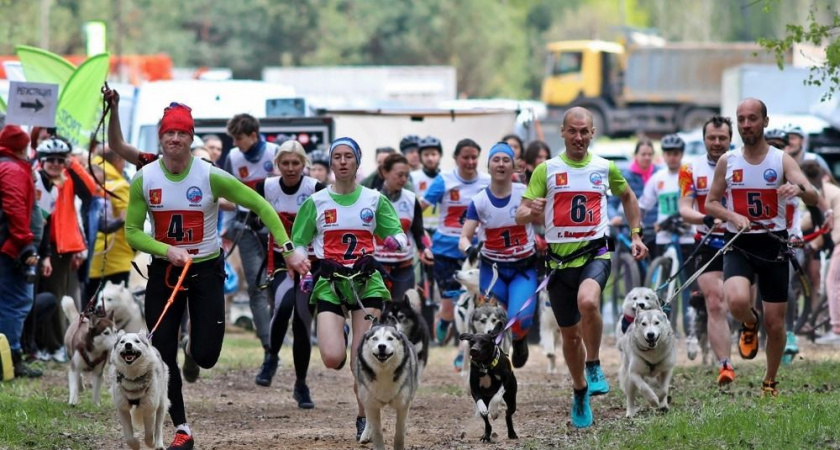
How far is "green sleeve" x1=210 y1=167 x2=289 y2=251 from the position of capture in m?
8.97

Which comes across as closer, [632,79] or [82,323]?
[82,323]

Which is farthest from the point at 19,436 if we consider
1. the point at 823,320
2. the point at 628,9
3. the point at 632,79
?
the point at 628,9

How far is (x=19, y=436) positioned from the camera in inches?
366

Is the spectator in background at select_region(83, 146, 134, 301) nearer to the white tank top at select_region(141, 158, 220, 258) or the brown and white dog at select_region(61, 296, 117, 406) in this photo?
the brown and white dog at select_region(61, 296, 117, 406)

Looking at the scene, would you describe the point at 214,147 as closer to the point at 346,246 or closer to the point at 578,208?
the point at 346,246

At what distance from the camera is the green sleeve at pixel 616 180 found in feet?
32.0

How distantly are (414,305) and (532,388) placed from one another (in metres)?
2.20

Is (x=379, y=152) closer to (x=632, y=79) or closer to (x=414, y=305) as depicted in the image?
(x=414, y=305)

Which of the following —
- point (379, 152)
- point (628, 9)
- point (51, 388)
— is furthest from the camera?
A: point (628, 9)

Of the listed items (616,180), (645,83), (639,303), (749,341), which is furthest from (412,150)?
(645,83)

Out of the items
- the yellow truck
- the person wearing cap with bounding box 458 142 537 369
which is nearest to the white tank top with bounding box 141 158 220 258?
the person wearing cap with bounding box 458 142 537 369

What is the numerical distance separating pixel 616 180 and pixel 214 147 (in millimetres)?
7137

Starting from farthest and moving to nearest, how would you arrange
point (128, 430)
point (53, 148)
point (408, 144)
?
point (408, 144) < point (53, 148) < point (128, 430)

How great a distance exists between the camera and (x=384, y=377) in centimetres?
887
